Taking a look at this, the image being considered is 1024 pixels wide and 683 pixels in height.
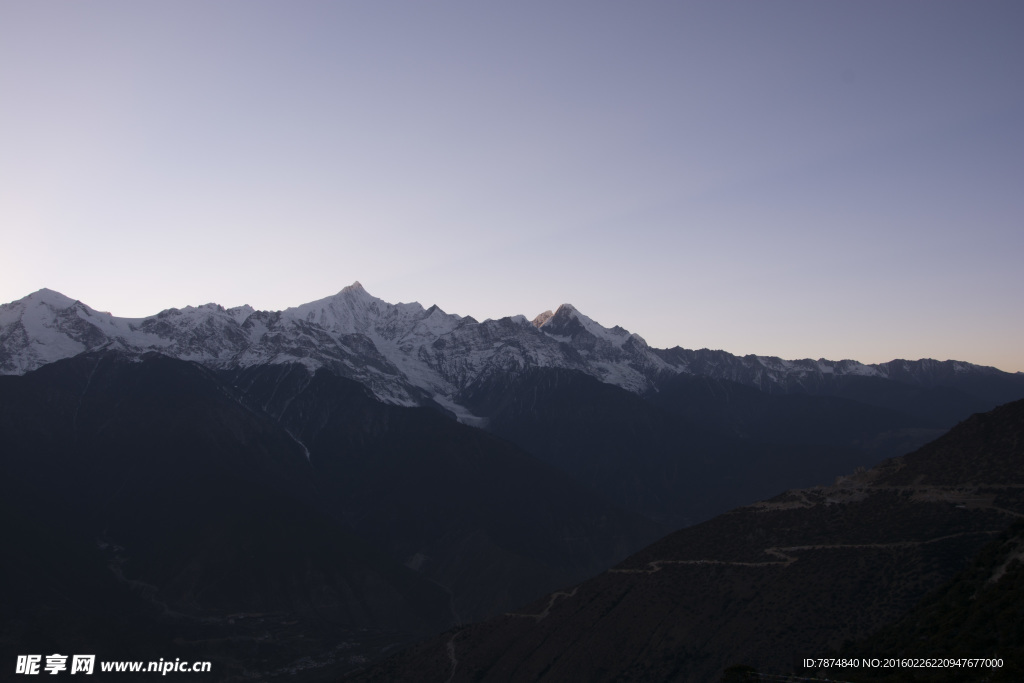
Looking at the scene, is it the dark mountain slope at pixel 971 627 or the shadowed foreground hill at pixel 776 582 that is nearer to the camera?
the dark mountain slope at pixel 971 627

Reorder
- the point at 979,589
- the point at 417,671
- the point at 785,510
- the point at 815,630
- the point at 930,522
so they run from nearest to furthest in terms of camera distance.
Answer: the point at 979,589 < the point at 815,630 < the point at 930,522 < the point at 785,510 < the point at 417,671

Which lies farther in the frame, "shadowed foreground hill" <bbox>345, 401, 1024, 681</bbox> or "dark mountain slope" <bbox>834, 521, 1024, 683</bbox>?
"shadowed foreground hill" <bbox>345, 401, 1024, 681</bbox>

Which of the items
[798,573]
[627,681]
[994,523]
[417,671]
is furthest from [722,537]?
[417,671]

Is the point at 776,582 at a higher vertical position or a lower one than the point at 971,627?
lower

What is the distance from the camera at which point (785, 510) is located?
140125mm

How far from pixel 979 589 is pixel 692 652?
43.8m

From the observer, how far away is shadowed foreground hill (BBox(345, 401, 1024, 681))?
10994 centimetres

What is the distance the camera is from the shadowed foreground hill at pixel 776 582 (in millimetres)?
109938

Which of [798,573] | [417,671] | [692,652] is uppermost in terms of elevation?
[798,573]

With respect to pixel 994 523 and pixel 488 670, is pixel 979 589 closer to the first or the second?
pixel 994 523

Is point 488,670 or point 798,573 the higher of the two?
point 798,573

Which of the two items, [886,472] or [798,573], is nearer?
[798,573]

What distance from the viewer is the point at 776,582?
122 meters

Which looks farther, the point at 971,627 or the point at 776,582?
the point at 776,582
